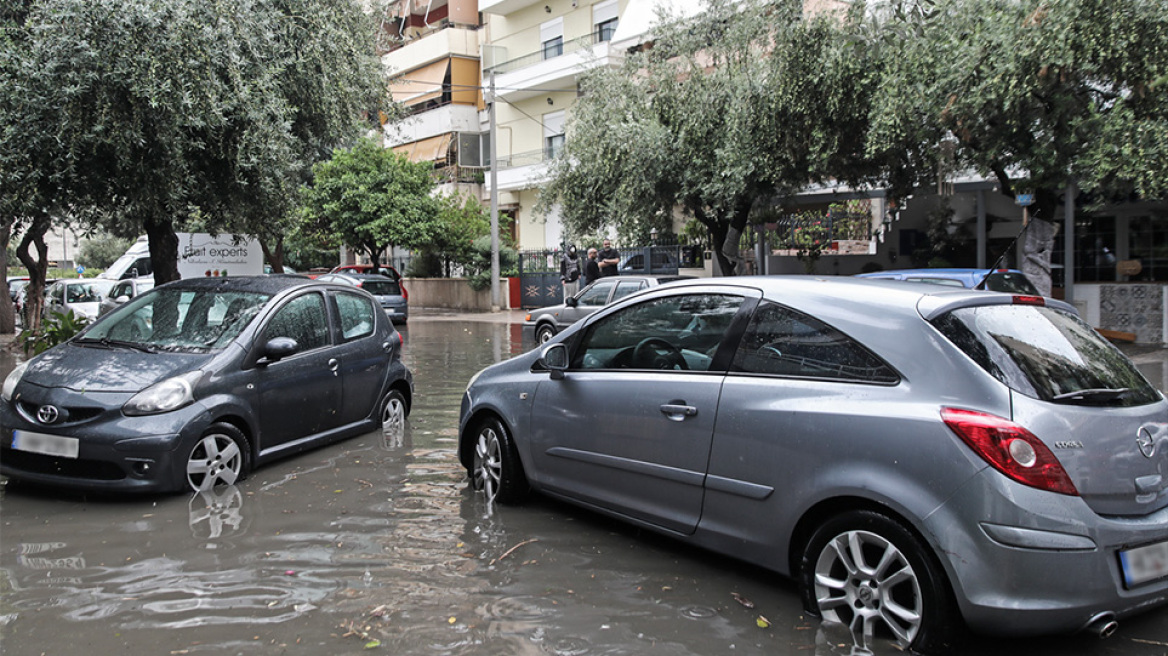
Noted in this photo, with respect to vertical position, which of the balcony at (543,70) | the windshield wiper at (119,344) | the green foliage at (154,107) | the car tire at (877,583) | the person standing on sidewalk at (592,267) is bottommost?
the car tire at (877,583)

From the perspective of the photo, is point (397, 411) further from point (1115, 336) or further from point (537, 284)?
point (537, 284)

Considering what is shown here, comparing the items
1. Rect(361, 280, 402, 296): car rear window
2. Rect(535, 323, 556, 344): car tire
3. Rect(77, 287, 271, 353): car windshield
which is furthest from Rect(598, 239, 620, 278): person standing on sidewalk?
Rect(77, 287, 271, 353): car windshield

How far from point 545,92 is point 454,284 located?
9023 millimetres

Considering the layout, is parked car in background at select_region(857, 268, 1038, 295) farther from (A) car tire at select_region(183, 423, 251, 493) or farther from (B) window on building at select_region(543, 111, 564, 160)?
(B) window on building at select_region(543, 111, 564, 160)

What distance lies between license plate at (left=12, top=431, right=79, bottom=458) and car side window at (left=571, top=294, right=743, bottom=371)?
132 inches

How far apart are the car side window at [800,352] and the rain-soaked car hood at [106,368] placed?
13.2ft

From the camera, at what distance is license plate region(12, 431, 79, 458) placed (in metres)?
5.58

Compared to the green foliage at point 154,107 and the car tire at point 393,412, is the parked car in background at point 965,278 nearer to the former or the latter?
the car tire at point 393,412

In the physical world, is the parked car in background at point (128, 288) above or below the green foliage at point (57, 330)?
above

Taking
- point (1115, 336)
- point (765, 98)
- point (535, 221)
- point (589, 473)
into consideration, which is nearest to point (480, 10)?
point (535, 221)

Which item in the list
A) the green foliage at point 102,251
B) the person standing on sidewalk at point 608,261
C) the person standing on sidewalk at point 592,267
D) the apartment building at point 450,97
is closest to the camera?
the person standing on sidewalk at point 608,261

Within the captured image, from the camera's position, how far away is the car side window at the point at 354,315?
25.0 ft

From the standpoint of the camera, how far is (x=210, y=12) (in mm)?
9180

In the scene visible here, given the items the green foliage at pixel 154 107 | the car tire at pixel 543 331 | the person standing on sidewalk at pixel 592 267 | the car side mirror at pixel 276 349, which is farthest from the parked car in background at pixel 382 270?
the car side mirror at pixel 276 349
